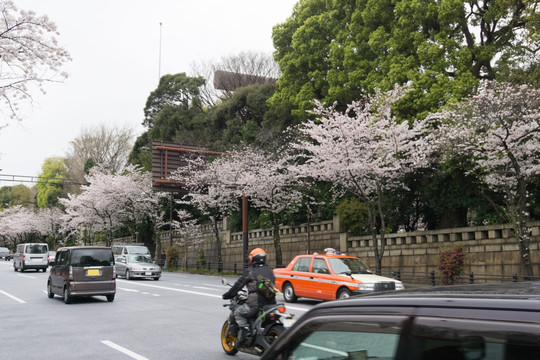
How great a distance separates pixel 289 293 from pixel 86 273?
6691mm

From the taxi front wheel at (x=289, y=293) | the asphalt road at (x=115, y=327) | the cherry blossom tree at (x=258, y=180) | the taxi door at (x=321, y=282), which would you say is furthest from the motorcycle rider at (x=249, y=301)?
the cherry blossom tree at (x=258, y=180)

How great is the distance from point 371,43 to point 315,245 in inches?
485

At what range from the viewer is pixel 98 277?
54.2ft

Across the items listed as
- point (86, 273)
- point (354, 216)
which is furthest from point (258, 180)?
point (86, 273)

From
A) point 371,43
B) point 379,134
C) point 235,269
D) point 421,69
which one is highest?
point 371,43

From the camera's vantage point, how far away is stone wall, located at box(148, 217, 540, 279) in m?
19.4

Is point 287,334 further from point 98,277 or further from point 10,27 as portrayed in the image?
point 98,277

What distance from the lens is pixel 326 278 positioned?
599 inches

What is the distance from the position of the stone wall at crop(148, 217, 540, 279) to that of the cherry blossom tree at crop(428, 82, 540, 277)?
4.46 ft

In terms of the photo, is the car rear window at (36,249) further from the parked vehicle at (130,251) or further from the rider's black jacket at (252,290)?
the rider's black jacket at (252,290)

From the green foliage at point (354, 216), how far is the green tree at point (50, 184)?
2715 inches

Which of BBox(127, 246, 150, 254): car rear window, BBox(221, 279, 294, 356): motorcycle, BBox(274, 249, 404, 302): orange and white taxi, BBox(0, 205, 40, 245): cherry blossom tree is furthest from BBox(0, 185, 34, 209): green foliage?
BBox(221, 279, 294, 356): motorcycle

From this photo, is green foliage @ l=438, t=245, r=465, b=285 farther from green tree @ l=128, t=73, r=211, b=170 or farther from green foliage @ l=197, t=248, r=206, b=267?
green tree @ l=128, t=73, r=211, b=170

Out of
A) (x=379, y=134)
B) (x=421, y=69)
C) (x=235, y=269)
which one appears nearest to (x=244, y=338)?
(x=379, y=134)
